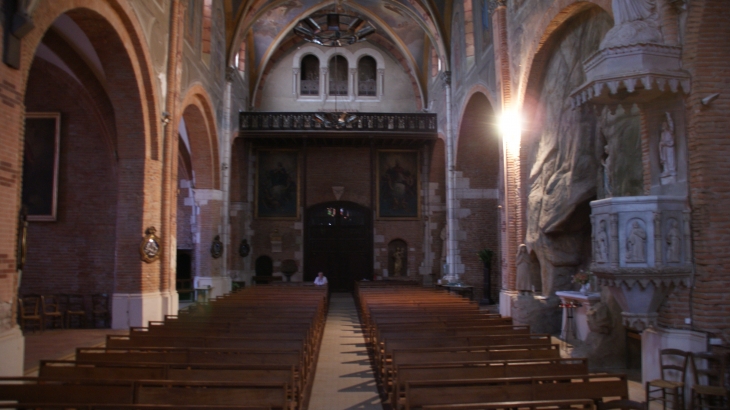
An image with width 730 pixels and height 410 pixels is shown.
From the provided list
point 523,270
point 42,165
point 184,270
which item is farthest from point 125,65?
point 184,270

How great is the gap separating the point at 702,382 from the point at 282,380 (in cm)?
444

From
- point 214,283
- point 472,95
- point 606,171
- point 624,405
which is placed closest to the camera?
point 624,405

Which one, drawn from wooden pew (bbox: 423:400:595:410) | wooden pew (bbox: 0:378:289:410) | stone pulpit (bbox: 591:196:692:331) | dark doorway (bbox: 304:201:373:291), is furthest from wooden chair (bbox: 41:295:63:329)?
dark doorway (bbox: 304:201:373:291)

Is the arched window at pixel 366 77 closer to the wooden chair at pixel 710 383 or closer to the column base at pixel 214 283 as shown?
the column base at pixel 214 283

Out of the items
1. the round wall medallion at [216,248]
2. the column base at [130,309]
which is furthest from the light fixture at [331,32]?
the column base at [130,309]

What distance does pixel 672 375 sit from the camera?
6340 mm

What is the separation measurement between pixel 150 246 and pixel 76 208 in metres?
2.45

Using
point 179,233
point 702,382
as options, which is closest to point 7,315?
point 702,382

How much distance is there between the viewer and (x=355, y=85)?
24.8 metres

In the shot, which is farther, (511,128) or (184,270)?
(184,270)

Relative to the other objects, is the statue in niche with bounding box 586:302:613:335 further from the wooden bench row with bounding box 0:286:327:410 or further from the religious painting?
the religious painting

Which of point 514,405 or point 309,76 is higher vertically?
point 309,76

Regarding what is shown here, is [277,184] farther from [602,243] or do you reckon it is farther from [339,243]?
[602,243]

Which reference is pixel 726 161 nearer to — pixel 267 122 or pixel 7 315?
pixel 7 315
